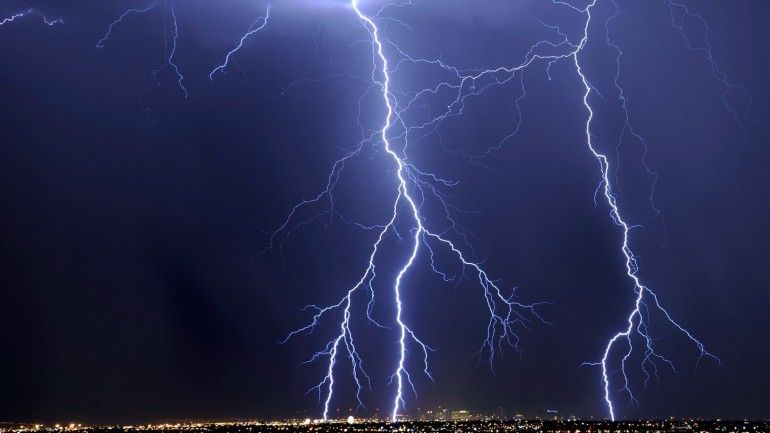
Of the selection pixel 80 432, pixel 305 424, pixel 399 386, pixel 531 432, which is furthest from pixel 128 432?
pixel 399 386

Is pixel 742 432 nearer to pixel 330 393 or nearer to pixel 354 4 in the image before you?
pixel 330 393

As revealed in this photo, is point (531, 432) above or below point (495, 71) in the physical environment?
below

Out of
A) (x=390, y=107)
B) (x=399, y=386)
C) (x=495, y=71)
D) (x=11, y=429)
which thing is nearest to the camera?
(x=399, y=386)

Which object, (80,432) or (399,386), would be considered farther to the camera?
(80,432)

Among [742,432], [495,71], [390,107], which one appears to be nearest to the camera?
[390,107]

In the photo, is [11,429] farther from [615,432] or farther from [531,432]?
[615,432]

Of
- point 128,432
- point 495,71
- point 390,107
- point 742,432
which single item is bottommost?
point 742,432

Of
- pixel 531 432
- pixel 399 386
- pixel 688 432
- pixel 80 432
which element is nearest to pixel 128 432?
pixel 80 432

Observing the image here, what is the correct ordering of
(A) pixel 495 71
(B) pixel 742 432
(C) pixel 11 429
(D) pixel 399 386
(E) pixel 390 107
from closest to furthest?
(D) pixel 399 386 < (E) pixel 390 107 < (A) pixel 495 71 < (B) pixel 742 432 < (C) pixel 11 429

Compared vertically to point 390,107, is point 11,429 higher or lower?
lower
